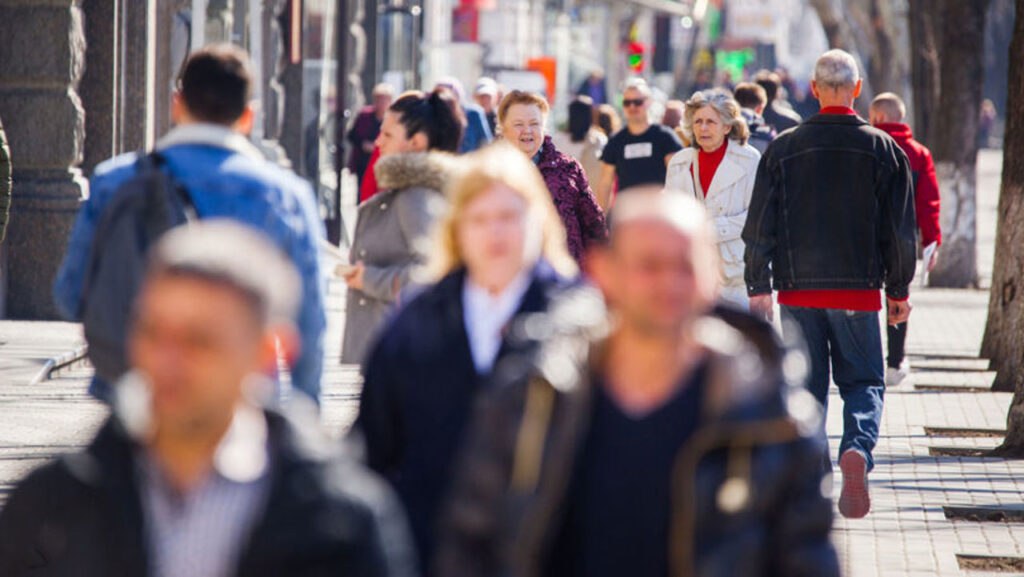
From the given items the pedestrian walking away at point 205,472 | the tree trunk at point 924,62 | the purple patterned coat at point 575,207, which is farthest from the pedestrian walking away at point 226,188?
the tree trunk at point 924,62

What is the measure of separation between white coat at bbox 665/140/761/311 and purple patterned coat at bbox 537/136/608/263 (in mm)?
942

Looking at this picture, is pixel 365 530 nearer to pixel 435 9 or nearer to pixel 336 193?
pixel 336 193

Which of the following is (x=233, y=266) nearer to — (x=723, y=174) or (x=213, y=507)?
(x=213, y=507)

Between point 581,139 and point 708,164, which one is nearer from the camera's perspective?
point 708,164

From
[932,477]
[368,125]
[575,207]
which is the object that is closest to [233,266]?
[575,207]

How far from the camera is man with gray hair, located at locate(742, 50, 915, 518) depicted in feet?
29.0

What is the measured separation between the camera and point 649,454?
356 centimetres

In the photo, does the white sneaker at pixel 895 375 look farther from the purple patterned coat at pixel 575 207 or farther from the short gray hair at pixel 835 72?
the short gray hair at pixel 835 72

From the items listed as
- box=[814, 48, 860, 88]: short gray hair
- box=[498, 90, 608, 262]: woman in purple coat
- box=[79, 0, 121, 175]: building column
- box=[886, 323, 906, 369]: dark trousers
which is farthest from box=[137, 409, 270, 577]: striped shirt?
box=[79, 0, 121, 175]: building column

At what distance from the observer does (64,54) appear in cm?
1571

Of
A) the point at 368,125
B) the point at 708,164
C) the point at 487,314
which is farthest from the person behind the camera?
the point at 368,125

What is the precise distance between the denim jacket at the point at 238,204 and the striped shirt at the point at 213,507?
2.29 m

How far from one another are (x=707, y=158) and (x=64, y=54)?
6216 mm

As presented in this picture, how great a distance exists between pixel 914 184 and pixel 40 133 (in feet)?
19.9
